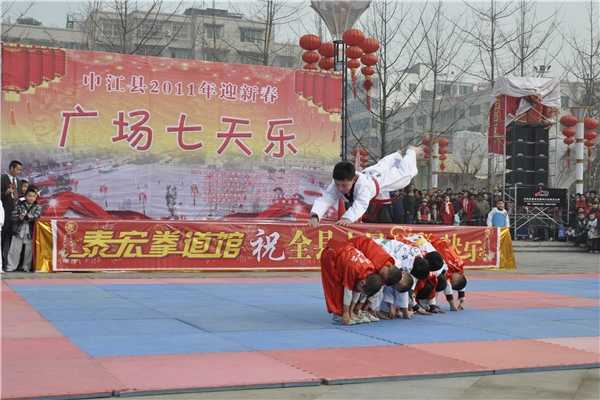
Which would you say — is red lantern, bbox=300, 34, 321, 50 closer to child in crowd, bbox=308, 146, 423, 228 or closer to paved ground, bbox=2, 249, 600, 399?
child in crowd, bbox=308, 146, 423, 228

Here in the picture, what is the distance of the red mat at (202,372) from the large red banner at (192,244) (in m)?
7.17

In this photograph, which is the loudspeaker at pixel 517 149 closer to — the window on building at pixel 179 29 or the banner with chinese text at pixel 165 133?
the banner with chinese text at pixel 165 133

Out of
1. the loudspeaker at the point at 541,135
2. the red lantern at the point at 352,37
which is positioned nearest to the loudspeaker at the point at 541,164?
the loudspeaker at the point at 541,135

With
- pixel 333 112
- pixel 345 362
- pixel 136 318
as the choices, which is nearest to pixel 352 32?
pixel 333 112

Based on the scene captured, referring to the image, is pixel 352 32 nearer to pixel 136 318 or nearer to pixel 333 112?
pixel 333 112

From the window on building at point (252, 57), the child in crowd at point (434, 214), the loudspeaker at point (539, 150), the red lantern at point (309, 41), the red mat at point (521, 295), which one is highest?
the window on building at point (252, 57)

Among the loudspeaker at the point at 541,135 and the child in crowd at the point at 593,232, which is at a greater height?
the loudspeaker at the point at 541,135

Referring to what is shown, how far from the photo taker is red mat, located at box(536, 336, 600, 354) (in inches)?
267

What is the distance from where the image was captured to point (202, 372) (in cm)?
533

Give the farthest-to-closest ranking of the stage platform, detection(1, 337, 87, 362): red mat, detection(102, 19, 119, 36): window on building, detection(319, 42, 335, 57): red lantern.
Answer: detection(102, 19, 119, 36): window on building, detection(319, 42, 335, 57): red lantern, detection(1, 337, 87, 362): red mat, the stage platform

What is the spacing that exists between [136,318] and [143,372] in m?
2.70

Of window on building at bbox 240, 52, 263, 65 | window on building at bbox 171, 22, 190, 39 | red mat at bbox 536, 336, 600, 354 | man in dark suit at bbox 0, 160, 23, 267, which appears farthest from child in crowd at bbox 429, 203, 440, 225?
red mat at bbox 536, 336, 600, 354

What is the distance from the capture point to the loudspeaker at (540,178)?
80.4 feet

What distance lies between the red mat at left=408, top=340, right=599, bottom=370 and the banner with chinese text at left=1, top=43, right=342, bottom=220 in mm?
11194
